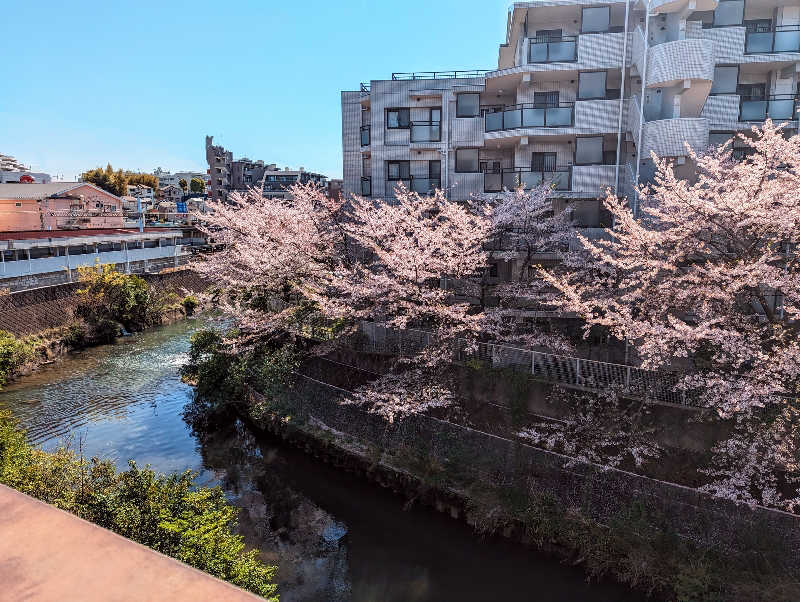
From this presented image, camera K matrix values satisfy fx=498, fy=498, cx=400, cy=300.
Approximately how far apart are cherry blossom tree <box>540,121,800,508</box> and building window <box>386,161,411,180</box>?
1183 cm

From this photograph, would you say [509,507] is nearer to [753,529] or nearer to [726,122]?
[753,529]

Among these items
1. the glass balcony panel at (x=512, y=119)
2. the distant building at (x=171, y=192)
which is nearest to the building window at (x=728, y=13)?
the glass balcony panel at (x=512, y=119)

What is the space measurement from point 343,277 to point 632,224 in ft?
28.2

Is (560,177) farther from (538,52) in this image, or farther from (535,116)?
(538,52)

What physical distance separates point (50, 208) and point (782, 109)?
5175 cm

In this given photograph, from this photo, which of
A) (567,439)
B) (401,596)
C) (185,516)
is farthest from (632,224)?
(185,516)

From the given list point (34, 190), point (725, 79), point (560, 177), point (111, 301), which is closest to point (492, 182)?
point (560, 177)

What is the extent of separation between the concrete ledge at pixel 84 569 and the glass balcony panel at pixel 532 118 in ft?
66.3

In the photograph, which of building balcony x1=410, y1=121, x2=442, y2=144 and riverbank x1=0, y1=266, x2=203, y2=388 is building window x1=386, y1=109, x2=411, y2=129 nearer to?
building balcony x1=410, y1=121, x2=442, y2=144

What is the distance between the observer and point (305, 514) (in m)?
12.4

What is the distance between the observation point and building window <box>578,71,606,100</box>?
18.9 metres

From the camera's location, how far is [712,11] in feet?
59.5

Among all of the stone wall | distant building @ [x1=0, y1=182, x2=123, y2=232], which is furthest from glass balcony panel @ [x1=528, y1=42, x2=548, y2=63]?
distant building @ [x1=0, y1=182, x2=123, y2=232]

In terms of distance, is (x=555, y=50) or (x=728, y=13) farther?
(x=555, y=50)
